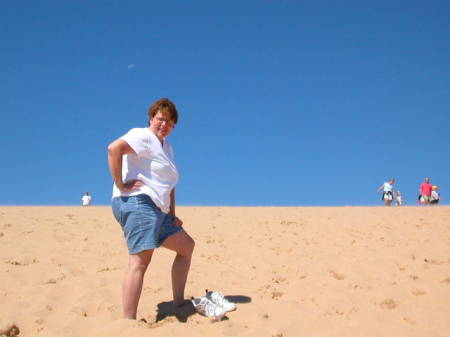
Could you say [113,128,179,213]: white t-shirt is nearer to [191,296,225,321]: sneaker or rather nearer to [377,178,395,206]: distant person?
[191,296,225,321]: sneaker

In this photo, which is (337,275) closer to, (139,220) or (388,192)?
(139,220)

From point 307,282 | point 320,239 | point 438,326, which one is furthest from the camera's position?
point 320,239

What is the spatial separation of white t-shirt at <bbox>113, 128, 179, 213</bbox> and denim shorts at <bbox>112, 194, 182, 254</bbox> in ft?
0.18

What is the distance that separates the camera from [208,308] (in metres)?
3.82

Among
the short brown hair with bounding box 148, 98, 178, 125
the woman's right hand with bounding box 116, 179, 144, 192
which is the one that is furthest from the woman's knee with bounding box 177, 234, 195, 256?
the short brown hair with bounding box 148, 98, 178, 125

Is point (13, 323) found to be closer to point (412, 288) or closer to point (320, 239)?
point (412, 288)

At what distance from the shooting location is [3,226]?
8250 mm

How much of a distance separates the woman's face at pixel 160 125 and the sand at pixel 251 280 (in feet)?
5.21

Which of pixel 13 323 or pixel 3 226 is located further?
pixel 3 226

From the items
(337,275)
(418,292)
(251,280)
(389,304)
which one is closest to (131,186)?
(251,280)

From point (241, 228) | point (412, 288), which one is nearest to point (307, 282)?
point (412, 288)

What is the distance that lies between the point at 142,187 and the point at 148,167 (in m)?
0.18

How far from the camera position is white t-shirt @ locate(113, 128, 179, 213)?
3.46 metres

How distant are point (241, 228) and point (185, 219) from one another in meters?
1.89
